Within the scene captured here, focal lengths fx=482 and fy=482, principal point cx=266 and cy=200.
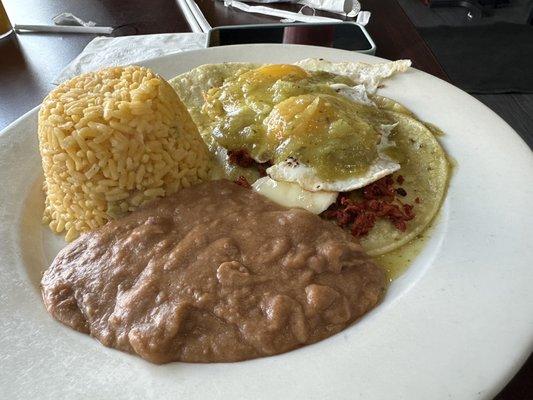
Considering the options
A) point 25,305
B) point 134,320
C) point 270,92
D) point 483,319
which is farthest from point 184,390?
point 270,92

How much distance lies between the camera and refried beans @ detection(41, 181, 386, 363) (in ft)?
4.79

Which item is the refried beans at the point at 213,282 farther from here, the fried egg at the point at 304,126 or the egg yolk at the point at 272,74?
the egg yolk at the point at 272,74

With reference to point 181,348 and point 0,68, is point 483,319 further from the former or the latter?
point 0,68

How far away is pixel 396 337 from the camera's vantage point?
1.43 m

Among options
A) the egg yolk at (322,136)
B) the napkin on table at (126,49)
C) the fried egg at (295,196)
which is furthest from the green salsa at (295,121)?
the napkin on table at (126,49)

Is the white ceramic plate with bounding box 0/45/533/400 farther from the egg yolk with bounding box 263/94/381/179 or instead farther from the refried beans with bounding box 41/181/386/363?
the egg yolk with bounding box 263/94/381/179

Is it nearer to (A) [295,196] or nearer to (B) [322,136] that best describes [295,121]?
(B) [322,136]

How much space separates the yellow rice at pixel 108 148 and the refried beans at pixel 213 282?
7.2 inches

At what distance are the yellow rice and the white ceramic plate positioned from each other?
191 millimetres

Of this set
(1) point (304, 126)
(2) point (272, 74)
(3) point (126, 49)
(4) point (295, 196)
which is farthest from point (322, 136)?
(3) point (126, 49)

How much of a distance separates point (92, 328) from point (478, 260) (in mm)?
1290

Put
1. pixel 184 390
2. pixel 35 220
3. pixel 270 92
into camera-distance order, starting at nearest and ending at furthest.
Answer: pixel 184 390
pixel 35 220
pixel 270 92

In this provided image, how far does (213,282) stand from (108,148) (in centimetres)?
76

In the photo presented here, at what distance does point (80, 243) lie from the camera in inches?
71.6
